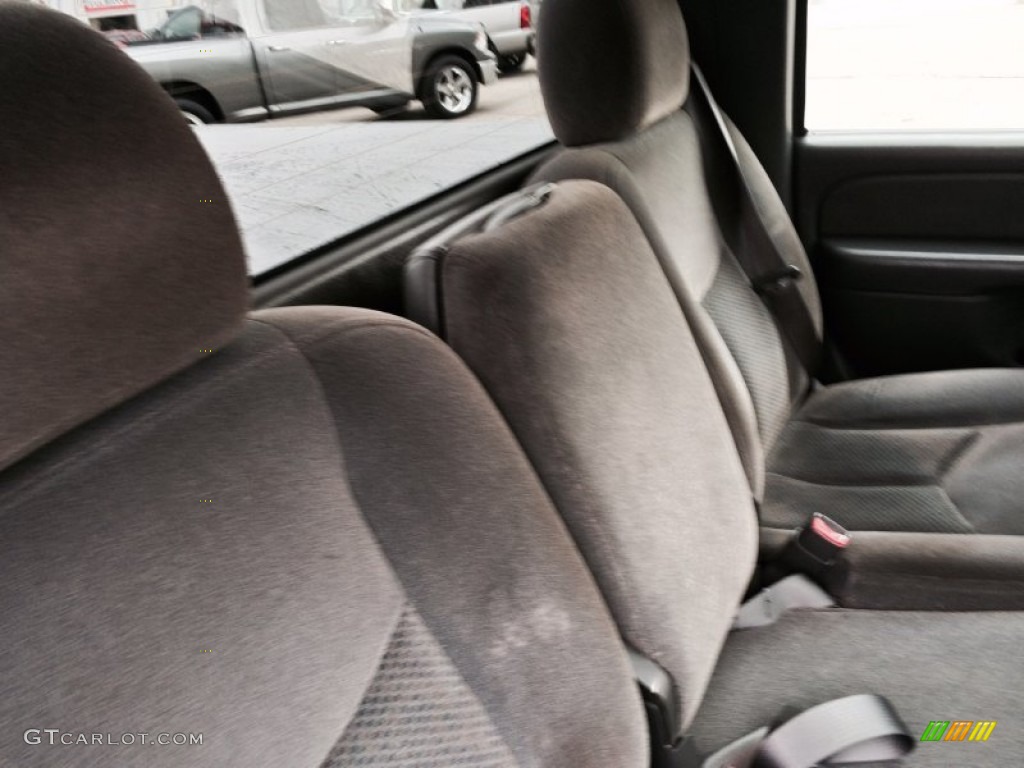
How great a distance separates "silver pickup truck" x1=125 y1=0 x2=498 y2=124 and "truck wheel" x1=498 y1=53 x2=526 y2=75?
2cm

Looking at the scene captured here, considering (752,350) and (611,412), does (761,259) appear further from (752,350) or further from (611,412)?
(611,412)

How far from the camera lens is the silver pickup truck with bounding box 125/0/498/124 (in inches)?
51.3

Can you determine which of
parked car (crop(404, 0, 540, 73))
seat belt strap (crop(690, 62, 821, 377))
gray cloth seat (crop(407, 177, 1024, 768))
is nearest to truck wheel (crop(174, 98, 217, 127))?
gray cloth seat (crop(407, 177, 1024, 768))

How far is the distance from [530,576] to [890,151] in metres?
1.66

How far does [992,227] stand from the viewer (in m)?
2.04

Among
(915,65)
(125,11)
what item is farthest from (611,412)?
(915,65)

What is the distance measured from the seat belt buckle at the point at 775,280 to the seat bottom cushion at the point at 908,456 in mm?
249

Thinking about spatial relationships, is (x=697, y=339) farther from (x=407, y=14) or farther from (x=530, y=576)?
(x=407, y=14)

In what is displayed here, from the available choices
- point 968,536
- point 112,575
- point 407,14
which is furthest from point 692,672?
point 407,14

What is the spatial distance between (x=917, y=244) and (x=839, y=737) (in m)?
1.39

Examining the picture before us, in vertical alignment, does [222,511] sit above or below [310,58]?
below

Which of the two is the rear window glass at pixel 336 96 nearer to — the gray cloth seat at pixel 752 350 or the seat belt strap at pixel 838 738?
the gray cloth seat at pixel 752 350

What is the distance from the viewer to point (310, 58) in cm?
169

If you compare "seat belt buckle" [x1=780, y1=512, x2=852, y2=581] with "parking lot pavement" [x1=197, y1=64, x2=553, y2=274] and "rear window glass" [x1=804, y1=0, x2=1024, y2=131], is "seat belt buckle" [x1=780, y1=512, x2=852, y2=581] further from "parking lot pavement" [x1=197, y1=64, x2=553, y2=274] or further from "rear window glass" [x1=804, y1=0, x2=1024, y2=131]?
"rear window glass" [x1=804, y1=0, x2=1024, y2=131]
